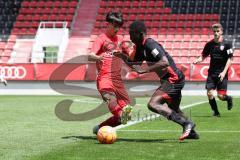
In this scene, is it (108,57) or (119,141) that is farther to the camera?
(108,57)

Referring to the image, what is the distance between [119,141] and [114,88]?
1.10m

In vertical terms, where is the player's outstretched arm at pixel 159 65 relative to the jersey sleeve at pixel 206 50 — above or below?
above

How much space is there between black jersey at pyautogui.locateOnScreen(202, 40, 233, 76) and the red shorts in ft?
16.4

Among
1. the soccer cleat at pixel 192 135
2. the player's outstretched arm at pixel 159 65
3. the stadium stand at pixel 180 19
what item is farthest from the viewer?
the stadium stand at pixel 180 19

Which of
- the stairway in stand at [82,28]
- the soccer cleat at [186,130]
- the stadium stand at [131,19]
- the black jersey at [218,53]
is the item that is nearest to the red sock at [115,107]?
the soccer cleat at [186,130]

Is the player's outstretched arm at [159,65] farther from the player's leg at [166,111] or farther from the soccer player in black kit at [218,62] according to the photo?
the soccer player in black kit at [218,62]

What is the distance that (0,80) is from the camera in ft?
103

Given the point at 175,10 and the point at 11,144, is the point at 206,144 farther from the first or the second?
the point at 175,10

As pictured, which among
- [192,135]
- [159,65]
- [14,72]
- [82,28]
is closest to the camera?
[159,65]

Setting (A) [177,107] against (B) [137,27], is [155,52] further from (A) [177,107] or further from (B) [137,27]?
(A) [177,107]

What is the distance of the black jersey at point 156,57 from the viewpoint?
9438 mm

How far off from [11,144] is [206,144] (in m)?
Result: 2.98

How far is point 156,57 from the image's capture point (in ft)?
30.9

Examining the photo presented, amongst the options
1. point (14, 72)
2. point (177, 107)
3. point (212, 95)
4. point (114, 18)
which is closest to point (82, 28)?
point (14, 72)
